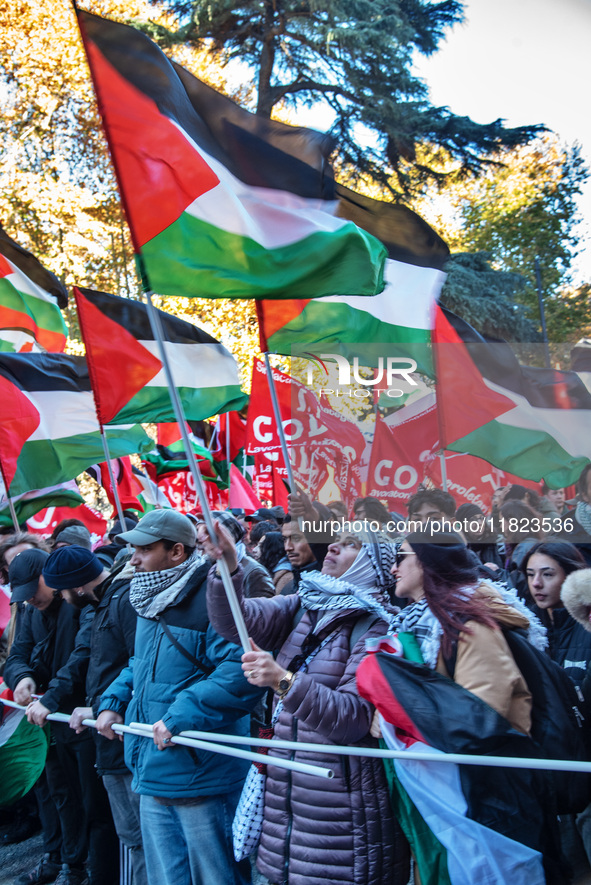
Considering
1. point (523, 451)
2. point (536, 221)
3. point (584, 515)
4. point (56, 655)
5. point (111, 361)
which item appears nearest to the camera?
point (584, 515)

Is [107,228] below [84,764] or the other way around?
the other way around

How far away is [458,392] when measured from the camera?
234 inches

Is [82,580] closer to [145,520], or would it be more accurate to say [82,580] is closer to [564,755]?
[145,520]

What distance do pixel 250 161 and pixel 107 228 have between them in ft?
61.8

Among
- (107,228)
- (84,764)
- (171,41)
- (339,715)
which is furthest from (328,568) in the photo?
(107,228)

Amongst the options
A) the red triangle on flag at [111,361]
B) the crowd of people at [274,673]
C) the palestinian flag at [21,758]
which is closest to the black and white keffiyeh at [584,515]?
the crowd of people at [274,673]

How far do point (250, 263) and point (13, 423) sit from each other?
4.07m

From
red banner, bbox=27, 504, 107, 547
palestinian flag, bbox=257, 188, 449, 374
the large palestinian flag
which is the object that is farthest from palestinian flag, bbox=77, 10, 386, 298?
red banner, bbox=27, 504, 107, 547

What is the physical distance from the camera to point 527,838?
2.56 meters

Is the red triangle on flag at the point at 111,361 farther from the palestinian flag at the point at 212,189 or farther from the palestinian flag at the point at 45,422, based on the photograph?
the palestinian flag at the point at 212,189

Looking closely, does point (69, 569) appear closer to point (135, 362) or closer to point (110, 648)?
point (110, 648)

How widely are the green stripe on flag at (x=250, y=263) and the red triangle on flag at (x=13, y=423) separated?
12.6 feet

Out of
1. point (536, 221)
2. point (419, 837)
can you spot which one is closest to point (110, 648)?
point (419, 837)

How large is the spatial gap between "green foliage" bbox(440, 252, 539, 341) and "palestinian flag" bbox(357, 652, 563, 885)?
50.2 ft
